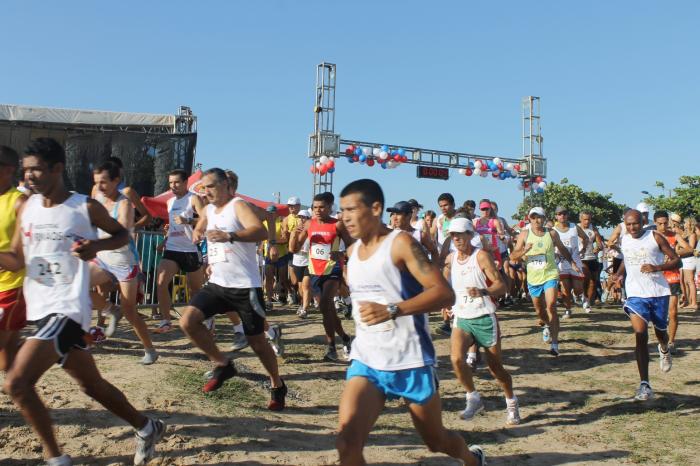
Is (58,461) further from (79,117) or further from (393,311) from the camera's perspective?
(79,117)

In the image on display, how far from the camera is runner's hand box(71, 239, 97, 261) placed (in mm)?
4090

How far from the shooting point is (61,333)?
13.5ft

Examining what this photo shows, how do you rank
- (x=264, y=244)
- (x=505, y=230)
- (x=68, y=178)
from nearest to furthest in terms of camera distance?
(x=505, y=230) < (x=264, y=244) < (x=68, y=178)

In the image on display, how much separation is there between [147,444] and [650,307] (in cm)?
581

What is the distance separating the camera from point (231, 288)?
613 cm

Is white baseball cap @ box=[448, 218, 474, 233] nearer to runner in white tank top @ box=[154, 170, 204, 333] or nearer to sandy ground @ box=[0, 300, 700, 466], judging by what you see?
sandy ground @ box=[0, 300, 700, 466]

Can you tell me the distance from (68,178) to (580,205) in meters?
38.1

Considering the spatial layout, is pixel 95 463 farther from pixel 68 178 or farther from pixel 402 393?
pixel 68 178

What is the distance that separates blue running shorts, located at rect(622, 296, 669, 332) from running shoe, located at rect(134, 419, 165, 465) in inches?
217

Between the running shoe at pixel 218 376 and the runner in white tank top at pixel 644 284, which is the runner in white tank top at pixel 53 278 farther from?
the runner in white tank top at pixel 644 284

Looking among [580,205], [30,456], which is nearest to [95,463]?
[30,456]

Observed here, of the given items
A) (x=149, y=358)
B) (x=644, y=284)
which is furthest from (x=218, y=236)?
(x=644, y=284)

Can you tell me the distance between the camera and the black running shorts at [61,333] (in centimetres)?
407

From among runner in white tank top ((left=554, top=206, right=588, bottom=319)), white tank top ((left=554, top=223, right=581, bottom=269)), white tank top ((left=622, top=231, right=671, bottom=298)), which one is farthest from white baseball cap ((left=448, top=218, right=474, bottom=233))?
white tank top ((left=554, top=223, right=581, bottom=269))
